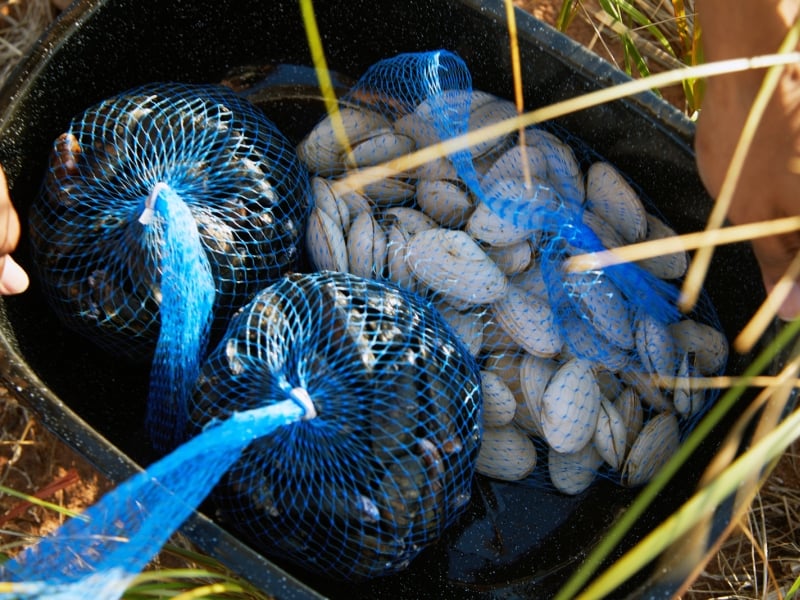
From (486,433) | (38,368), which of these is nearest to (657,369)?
(486,433)

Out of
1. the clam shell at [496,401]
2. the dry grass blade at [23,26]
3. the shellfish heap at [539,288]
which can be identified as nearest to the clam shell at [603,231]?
the shellfish heap at [539,288]

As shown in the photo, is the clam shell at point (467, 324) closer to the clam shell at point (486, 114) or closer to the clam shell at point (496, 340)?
the clam shell at point (496, 340)

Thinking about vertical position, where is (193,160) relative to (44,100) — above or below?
below

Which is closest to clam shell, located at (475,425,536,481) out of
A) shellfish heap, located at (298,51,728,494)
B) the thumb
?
shellfish heap, located at (298,51,728,494)

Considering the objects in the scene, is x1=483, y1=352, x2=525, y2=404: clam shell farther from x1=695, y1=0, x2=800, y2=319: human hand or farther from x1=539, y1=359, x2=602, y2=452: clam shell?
x1=695, y1=0, x2=800, y2=319: human hand

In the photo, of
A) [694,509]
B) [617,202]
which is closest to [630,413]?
[617,202]

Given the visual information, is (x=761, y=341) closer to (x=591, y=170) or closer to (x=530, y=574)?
(x=591, y=170)

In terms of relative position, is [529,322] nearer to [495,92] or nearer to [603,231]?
[603,231]
